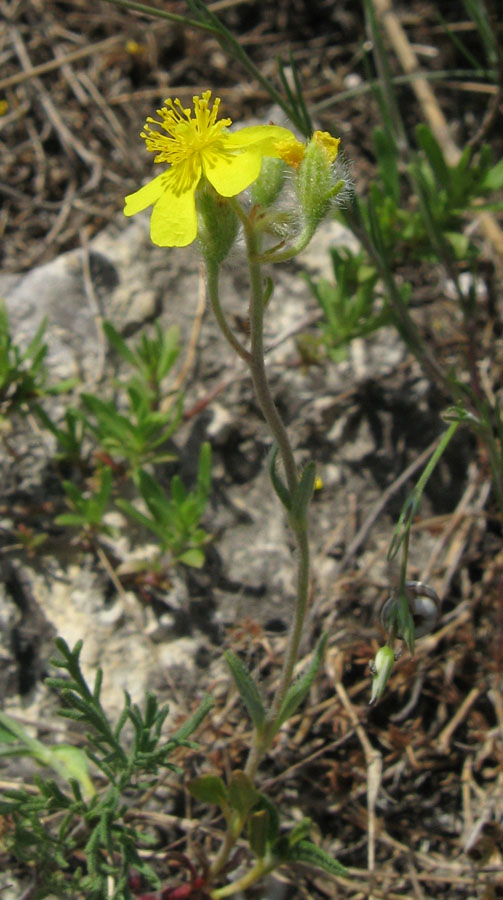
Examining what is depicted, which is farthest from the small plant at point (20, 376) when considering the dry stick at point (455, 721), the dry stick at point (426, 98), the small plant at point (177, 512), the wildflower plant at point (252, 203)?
the dry stick at point (426, 98)

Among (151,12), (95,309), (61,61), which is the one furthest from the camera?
(61,61)

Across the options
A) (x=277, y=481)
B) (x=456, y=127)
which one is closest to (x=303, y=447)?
(x=277, y=481)

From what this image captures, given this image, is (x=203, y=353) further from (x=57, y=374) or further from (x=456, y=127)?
(x=456, y=127)

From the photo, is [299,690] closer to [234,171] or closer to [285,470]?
[285,470]

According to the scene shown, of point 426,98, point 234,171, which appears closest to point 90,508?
point 234,171

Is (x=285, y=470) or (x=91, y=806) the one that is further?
(x=91, y=806)

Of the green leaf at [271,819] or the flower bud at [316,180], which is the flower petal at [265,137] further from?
the green leaf at [271,819]
